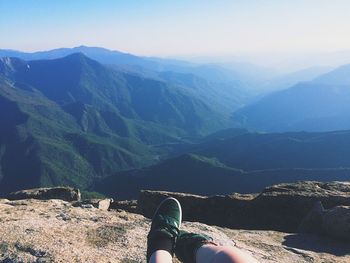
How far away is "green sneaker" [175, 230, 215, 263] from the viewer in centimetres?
1023

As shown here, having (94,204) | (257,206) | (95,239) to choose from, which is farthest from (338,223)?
(94,204)

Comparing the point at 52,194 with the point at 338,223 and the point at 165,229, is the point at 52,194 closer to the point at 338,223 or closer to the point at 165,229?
the point at 165,229

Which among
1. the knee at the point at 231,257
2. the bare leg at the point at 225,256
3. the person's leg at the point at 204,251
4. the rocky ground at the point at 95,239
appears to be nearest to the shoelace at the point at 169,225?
the person's leg at the point at 204,251

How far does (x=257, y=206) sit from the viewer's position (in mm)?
24391

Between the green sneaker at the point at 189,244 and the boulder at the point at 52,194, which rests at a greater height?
the green sneaker at the point at 189,244

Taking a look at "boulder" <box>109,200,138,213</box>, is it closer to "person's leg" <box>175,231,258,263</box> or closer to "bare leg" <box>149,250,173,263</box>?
"person's leg" <box>175,231,258,263</box>

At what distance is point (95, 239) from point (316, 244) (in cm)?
1021

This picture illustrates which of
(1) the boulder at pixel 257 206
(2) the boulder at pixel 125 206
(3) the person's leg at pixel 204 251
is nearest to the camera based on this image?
(3) the person's leg at pixel 204 251

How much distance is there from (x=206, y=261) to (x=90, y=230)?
7.77 metres

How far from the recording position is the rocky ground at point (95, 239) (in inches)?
512

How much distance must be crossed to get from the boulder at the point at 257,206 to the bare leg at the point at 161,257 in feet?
44.6

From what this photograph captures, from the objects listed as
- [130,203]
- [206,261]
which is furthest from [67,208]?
[206,261]

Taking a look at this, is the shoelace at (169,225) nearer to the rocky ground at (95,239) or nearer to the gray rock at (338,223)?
the rocky ground at (95,239)

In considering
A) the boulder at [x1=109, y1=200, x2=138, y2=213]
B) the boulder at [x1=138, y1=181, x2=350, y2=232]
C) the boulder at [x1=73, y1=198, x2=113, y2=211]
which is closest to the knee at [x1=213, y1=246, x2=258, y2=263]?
the boulder at [x1=73, y1=198, x2=113, y2=211]
